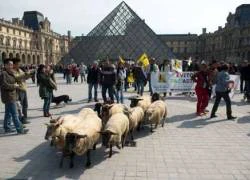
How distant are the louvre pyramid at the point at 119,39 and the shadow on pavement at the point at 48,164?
33.5 metres

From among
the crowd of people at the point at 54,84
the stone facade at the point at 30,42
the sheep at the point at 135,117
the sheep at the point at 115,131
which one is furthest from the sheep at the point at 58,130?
the stone facade at the point at 30,42

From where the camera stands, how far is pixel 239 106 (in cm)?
1249

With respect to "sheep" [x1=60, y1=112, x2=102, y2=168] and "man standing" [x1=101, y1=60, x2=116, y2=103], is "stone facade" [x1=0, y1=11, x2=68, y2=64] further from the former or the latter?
"sheep" [x1=60, y1=112, x2=102, y2=168]

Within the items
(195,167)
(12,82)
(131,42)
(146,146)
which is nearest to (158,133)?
(146,146)

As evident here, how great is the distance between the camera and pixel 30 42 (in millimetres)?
87062

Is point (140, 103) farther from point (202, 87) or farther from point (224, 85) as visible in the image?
point (224, 85)

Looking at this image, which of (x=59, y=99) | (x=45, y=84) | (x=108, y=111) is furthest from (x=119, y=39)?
(x=108, y=111)

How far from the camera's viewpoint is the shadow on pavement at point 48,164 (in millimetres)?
5160

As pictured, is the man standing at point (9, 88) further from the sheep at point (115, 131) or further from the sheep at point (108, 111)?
the sheep at point (115, 131)

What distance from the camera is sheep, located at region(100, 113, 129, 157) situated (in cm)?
564

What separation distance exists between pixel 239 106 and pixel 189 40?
316ft

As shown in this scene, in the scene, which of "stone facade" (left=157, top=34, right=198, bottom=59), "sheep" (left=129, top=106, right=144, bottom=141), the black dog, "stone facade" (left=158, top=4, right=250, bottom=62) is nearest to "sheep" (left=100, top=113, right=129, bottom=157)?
"sheep" (left=129, top=106, right=144, bottom=141)

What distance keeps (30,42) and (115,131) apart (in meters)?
86.8

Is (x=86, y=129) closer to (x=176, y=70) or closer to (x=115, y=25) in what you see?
(x=176, y=70)
